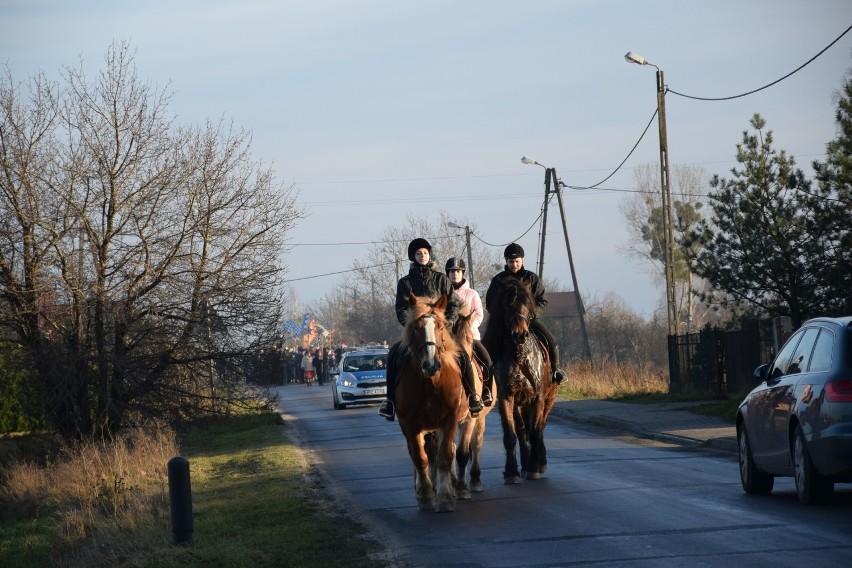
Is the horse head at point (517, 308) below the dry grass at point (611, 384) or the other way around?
the other way around

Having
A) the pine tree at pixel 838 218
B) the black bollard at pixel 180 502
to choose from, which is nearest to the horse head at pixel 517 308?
the black bollard at pixel 180 502

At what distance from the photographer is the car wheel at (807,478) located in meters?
10.4

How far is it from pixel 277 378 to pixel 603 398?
1071 centimetres

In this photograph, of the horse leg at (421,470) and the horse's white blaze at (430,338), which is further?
the horse leg at (421,470)

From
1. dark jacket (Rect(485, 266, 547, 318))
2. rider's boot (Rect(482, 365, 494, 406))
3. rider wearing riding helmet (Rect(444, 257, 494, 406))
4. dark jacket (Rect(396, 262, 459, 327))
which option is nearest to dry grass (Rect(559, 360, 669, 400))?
dark jacket (Rect(485, 266, 547, 318))

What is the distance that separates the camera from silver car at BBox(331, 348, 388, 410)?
3584 centimetres

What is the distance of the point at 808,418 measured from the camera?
10219 mm

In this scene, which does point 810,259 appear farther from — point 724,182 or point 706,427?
point 706,427

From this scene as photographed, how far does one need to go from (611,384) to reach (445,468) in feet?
78.3

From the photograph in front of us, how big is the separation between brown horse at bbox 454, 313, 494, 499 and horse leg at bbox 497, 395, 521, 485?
0.54 metres

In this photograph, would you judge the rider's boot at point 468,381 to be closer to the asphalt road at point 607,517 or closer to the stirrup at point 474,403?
the stirrup at point 474,403

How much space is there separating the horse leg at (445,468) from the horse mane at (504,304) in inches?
91.0

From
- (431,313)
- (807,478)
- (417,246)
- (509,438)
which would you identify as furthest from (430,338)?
(807,478)

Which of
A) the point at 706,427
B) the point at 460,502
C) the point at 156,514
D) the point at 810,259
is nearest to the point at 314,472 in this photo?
the point at 156,514
